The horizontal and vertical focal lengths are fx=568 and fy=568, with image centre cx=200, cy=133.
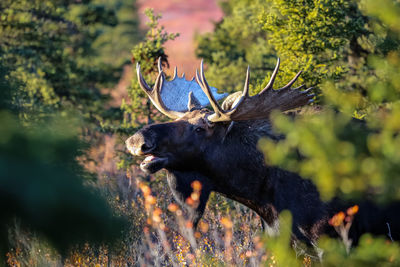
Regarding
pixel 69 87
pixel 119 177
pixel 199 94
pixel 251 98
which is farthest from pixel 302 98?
pixel 69 87

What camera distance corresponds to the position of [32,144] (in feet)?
9.73

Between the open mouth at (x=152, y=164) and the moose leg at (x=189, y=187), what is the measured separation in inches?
11.0

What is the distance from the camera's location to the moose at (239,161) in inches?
205

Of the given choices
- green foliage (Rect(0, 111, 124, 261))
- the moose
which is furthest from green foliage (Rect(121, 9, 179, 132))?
green foliage (Rect(0, 111, 124, 261))

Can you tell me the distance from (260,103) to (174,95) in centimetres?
133

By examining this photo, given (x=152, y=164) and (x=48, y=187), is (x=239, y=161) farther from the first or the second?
(x=48, y=187)

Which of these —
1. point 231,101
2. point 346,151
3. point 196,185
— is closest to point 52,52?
point 231,101

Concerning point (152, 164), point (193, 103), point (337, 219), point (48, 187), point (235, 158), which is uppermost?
point (48, 187)

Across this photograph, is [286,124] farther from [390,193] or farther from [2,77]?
[2,77]

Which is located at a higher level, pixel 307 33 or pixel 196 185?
pixel 307 33

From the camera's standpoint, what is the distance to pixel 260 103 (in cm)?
571

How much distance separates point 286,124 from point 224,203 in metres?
6.73

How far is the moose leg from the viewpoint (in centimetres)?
556

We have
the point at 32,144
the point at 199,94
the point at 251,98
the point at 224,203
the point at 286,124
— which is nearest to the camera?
the point at 286,124
